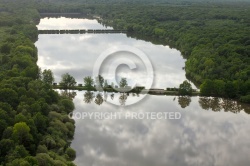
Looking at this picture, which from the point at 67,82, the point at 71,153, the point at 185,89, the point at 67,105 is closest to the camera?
the point at 71,153

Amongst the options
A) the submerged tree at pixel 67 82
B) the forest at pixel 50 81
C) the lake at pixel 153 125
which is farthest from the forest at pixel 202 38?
the submerged tree at pixel 67 82

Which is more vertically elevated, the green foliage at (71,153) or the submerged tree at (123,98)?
the submerged tree at (123,98)

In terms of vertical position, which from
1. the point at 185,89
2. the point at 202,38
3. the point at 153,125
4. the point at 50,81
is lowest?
the point at 153,125

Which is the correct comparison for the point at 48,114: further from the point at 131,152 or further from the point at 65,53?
the point at 65,53

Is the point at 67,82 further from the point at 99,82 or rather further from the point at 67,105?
the point at 67,105

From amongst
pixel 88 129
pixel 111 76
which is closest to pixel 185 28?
pixel 111 76

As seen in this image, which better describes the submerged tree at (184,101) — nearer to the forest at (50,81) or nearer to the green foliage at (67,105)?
the forest at (50,81)

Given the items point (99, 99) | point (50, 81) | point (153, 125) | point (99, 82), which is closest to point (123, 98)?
point (99, 99)

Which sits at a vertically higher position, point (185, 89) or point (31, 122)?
point (185, 89)

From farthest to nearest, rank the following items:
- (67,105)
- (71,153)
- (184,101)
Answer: (184,101) → (67,105) → (71,153)
